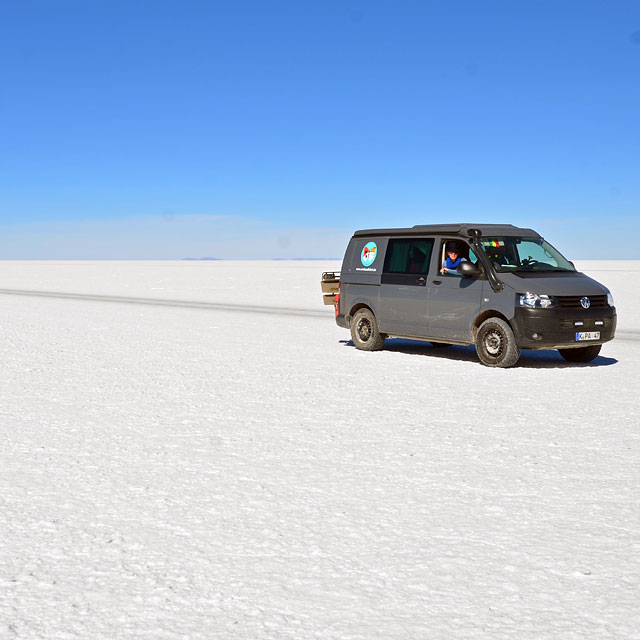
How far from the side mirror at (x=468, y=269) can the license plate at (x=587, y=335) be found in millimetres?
1609

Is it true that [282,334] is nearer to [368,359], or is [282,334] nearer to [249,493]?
[368,359]

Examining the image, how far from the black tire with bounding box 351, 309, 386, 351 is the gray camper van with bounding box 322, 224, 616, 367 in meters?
0.02

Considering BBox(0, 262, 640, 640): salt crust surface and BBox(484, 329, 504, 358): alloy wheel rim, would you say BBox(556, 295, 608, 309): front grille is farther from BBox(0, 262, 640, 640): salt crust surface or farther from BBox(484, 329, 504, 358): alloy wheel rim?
BBox(0, 262, 640, 640): salt crust surface

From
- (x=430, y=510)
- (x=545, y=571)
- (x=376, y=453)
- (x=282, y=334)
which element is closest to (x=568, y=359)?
(x=282, y=334)

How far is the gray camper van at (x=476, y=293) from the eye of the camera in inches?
457

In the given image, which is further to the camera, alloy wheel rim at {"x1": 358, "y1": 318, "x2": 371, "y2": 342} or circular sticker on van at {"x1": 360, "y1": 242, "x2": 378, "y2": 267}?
alloy wheel rim at {"x1": 358, "y1": 318, "x2": 371, "y2": 342}

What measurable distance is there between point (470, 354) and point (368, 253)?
7.59 ft

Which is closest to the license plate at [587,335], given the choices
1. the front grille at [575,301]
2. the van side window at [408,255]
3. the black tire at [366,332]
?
the front grille at [575,301]

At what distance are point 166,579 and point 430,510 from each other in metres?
1.76

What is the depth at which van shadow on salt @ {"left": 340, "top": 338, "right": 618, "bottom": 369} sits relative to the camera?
12.3 m

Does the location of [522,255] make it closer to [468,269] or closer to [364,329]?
[468,269]

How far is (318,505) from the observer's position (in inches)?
206

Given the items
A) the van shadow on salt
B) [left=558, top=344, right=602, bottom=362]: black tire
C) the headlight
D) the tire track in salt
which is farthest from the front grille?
the tire track in salt

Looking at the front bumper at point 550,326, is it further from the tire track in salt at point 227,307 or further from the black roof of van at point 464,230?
A: the tire track in salt at point 227,307
